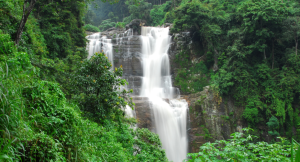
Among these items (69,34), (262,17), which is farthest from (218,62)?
(69,34)

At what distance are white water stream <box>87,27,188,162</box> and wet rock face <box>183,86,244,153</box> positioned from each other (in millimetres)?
644

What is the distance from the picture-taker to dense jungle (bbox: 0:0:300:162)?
8.81 ft

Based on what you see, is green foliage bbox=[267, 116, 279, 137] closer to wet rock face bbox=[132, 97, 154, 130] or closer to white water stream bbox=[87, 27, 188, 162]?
white water stream bbox=[87, 27, 188, 162]

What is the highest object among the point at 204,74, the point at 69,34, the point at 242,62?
the point at 69,34

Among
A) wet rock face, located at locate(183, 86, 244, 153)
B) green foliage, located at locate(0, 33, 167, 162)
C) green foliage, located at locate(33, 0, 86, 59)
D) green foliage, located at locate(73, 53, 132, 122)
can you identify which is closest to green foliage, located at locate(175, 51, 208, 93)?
wet rock face, located at locate(183, 86, 244, 153)

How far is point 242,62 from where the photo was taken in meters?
15.7

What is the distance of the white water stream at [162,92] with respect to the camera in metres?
13.2

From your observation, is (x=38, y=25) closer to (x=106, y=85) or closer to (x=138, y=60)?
(x=106, y=85)

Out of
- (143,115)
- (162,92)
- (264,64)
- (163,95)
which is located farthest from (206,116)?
(264,64)

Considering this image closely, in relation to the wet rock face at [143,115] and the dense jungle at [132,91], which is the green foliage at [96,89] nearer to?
the dense jungle at [132,91]

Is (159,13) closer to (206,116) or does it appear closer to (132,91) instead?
(206,116)

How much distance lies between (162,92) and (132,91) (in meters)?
12.0

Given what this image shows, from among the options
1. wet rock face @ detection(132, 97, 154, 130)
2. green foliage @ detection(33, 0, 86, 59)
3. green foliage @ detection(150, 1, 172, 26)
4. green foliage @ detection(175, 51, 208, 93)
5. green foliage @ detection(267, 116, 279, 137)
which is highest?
green foliage @ detection(150, 1, 172, 26)

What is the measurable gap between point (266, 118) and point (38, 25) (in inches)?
679
